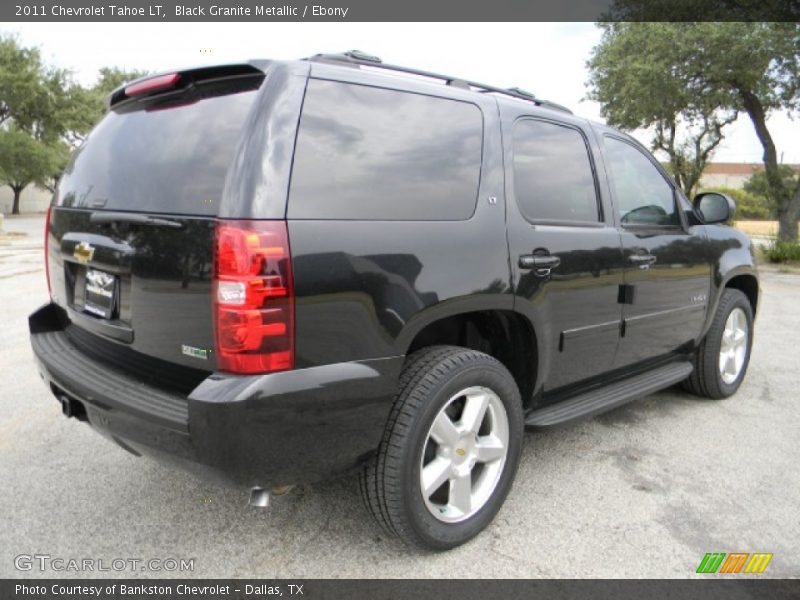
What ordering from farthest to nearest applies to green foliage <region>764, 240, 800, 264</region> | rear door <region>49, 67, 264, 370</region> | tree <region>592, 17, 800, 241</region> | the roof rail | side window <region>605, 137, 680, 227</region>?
1. green foliage <region>764, 240, 800, 264</region>
2. tree <region>592, 17, 800, 241</region>
3. side window <region>605, 137, 680, 227</region>
4. the roof rail
5. rear door <region>49, 67, 264, 370</region>

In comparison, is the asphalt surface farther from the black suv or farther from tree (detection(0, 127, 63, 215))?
tree (detection(0, 127, 63, 215))

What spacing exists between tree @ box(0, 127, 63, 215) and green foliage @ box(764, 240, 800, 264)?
115 feet

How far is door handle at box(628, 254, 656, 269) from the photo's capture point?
3336 mm

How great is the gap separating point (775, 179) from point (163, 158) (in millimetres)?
17124

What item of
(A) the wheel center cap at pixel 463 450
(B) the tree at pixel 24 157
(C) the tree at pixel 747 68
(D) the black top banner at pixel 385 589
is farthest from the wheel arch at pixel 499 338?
(B) the tree at pixel 24 157

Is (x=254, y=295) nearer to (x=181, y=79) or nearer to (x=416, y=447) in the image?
(x=416, y=447)

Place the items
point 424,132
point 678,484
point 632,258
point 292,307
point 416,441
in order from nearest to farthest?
point 292,307 → point 416,441 → point 424,132 → point 678,484 → point 632,258

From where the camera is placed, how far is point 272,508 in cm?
283

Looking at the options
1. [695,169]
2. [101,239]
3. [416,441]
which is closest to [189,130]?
[101,239]

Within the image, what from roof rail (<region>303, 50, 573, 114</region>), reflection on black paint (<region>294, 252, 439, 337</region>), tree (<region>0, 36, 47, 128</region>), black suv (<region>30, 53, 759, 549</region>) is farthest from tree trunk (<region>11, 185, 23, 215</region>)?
reflection on black paint (<region>294, 252, 439, 337</region>)

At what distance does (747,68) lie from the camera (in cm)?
1330

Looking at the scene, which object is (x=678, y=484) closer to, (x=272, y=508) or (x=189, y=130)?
(x=272, y=508)

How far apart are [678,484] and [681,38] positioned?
1353 centimetres

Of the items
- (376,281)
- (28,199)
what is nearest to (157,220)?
(376,281)
